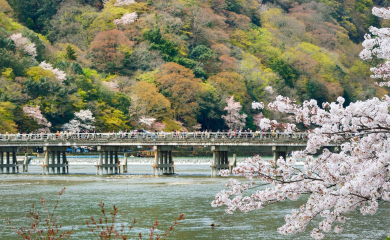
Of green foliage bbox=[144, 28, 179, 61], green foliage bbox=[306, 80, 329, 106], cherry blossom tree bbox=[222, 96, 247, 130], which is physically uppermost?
green foliage bbox=[144, 28, 179, 61]

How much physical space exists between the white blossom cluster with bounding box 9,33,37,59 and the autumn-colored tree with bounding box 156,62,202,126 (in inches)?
670

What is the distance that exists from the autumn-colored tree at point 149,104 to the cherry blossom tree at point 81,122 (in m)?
7.07

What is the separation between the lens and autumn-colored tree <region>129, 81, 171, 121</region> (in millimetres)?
82125

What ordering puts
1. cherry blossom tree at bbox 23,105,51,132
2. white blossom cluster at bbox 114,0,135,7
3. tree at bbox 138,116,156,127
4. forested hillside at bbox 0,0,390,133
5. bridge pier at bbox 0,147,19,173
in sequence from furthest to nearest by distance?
white blossom cluster at bbox 114,0,135,7 < tree at bbox 138,116,156,127 < forested hillside at bbox 0,0,390,133 < cherry blossom tree at bbox 23,105,51,132 < bridge pier at bbox 0,147,19,173

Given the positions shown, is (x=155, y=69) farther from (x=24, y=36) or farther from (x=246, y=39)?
(x=246, y=39)

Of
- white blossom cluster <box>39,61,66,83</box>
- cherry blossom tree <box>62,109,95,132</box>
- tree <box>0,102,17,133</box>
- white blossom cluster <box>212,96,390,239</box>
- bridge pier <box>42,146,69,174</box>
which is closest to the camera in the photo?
white blossom cluster <box>212,96,390,239</box>

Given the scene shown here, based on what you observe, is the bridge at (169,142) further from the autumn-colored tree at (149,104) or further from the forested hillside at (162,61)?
the autumn-colored tree at (149,104)

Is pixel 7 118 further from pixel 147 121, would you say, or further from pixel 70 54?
pixel 70 54

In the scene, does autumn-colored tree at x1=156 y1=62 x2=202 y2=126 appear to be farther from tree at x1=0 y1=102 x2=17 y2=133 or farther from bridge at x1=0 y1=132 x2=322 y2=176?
bridge at x1=0 y1=132 x2=322 y2=176

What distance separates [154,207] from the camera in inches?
1344

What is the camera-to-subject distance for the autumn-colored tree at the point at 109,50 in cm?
9294

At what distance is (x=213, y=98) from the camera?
88438 millimetres

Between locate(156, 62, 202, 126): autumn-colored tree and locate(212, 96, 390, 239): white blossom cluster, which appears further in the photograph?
locate(156, 62, 202, 126): autumn-colored tree

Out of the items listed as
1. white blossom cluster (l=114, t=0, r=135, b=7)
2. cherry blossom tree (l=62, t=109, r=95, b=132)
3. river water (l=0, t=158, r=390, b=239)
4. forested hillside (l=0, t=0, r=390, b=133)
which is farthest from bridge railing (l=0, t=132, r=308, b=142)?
white blossom cluster (l=114, t=0, r=135, b=7)
